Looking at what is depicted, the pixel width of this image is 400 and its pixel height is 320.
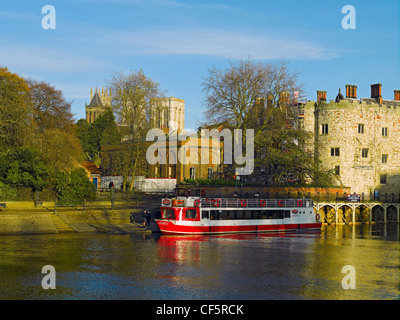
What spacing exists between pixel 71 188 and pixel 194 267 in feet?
77.1

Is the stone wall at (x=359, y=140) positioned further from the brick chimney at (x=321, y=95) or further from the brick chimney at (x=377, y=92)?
the brick chimney at (x=321, y=95)

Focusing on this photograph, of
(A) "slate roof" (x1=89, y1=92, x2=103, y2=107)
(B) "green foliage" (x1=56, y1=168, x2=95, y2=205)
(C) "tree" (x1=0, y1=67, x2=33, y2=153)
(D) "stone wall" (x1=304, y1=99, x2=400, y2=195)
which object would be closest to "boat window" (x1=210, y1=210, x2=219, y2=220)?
(B) "green foliage" (x1=56, y1=168, x2=95, y2=205)

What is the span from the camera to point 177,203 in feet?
139

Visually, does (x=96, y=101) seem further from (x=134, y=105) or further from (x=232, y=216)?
(x=232, y=216)

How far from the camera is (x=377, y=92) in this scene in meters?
67.4

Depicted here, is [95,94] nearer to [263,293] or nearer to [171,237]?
[171,237]

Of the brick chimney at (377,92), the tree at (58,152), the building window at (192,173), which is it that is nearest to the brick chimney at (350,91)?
the brick chimney at (377,92)

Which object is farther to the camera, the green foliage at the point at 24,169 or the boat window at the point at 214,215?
the green foliage at the point at 24,169

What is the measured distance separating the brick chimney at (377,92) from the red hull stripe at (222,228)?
2455 centimetres

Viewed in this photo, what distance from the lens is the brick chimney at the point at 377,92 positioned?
6688cm

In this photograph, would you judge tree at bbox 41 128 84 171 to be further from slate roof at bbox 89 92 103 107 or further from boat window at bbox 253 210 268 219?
slate roof at bbox 89 92 103 107

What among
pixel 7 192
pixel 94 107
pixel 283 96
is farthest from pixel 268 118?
pixel 94 107

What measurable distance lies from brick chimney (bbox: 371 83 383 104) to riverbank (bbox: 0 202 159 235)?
3696 cm

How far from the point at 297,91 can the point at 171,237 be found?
28.8 meters
